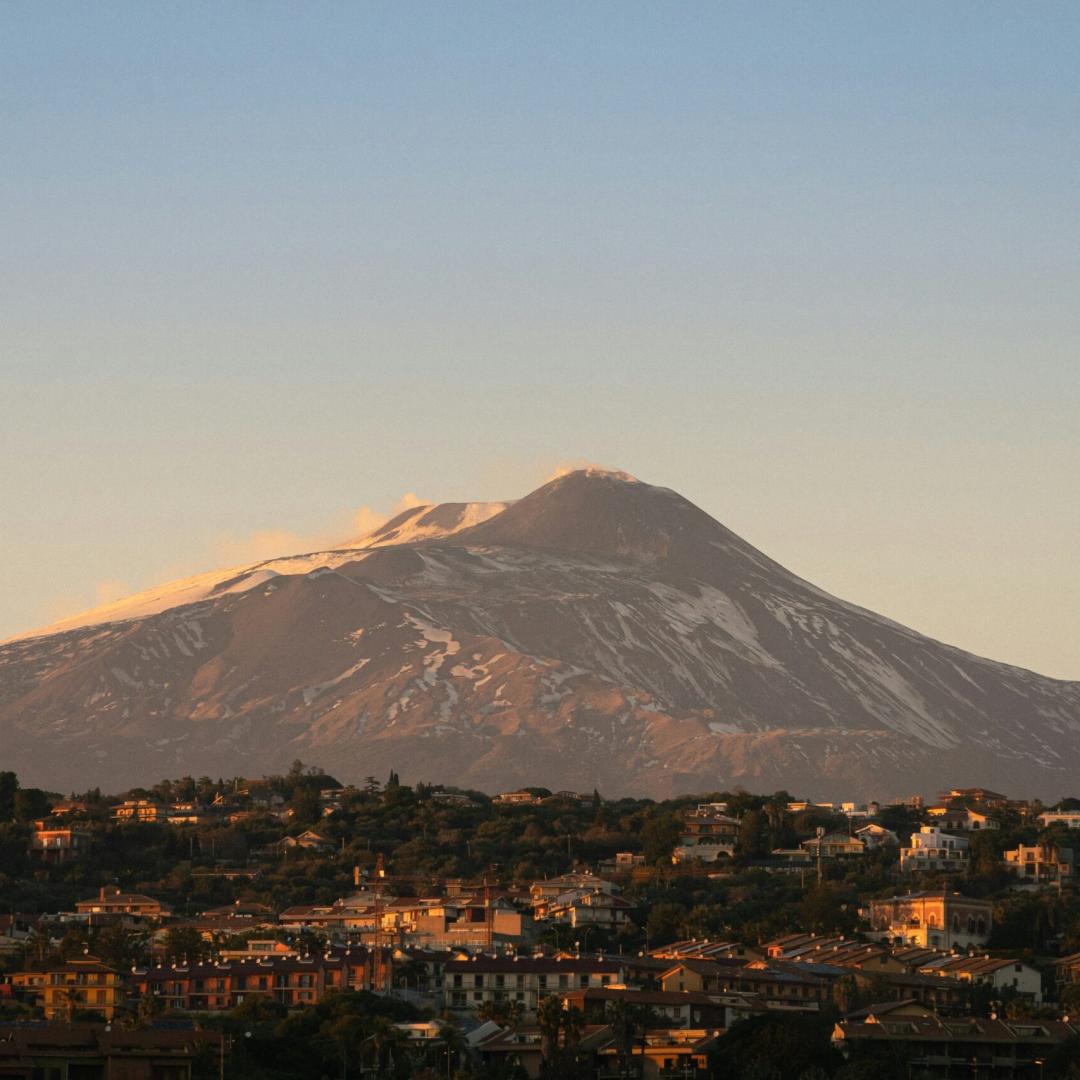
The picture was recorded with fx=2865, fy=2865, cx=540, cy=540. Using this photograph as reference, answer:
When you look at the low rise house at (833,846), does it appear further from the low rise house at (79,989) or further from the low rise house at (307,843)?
the low rise house at (79,989)

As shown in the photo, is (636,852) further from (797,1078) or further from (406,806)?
(797,1078)

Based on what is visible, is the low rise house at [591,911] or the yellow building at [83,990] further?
the low rise house at [591,911]

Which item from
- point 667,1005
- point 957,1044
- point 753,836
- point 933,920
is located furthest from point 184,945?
point 753,836

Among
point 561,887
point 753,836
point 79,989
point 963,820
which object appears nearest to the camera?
point 79,989

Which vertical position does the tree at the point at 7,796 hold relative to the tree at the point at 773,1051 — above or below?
above

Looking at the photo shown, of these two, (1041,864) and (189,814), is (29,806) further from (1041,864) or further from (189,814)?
(1041,864)

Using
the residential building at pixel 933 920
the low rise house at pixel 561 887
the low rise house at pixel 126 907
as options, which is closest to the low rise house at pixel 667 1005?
the residential building at pixel 933 920
